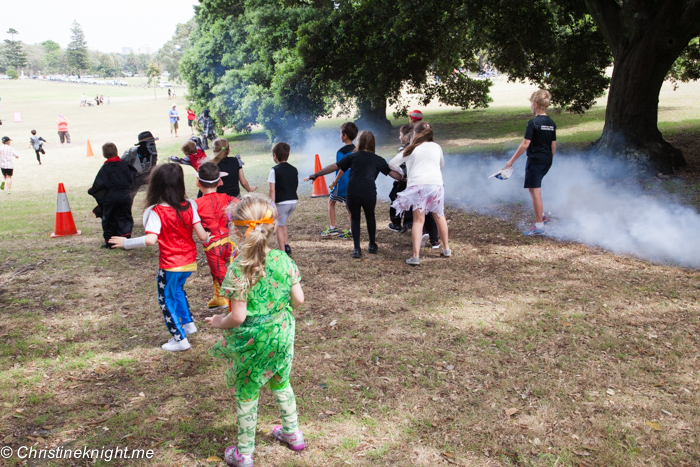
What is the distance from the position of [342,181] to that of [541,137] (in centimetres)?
280

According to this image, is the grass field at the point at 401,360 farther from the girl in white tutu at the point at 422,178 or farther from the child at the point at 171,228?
the girl in white tutu at the point at 422,178

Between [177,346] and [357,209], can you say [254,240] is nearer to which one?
[177,346]

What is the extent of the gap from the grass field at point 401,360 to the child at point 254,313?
57 centimetres

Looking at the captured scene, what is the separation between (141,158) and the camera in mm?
8344

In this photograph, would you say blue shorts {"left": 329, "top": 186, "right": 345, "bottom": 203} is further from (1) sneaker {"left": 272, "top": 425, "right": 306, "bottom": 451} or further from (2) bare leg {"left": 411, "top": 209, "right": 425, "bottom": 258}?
(1) sneaker {"left": 272, "top": 425, "right": 306, "bottom": 451}

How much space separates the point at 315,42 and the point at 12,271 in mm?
9645

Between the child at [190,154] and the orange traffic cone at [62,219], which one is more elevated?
the child at [190,154]

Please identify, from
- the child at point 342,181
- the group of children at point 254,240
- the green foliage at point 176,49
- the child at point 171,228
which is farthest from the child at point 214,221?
the green foliage at point 176,49

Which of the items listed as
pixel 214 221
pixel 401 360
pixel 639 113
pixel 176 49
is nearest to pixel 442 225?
pixel 401 360

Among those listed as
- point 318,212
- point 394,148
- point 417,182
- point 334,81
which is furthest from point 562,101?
point 417,182

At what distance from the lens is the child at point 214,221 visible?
15.2 feet

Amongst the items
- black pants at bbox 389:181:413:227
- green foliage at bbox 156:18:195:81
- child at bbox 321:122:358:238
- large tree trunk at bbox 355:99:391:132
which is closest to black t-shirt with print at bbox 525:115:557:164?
black pants at bbox 389:181:413:227

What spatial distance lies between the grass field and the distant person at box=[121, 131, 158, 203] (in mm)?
1329

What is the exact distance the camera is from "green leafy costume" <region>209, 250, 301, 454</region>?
9.09 ft
